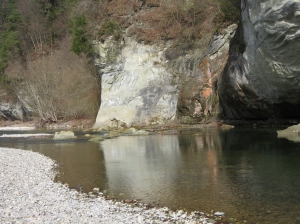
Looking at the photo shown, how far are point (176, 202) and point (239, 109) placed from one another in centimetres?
1907

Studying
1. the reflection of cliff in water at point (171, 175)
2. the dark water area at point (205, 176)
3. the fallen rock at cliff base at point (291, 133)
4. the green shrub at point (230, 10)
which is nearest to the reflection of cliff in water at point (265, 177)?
the dark water area at point (205, 176)

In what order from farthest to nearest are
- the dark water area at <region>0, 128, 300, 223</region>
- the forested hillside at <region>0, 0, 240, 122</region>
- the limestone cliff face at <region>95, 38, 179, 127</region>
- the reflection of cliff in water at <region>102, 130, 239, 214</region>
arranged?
the forested hillside at <region>0, 0, 240, 122</region> → the limestone cliff face at <region>95, 38, 179, 127</region> → the reflection of cliff in water at <region>102, 130, 239, 214</region> → the dark water area at <region>0, 128, 300, 223</region>

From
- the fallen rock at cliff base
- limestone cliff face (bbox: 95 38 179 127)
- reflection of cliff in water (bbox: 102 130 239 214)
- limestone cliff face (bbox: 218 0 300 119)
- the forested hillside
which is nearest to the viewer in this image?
reflection of cliff in water (bbox: 102 130 239 214)

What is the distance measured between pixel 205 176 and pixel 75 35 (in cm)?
3024

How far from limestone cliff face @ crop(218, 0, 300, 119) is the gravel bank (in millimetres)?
11507

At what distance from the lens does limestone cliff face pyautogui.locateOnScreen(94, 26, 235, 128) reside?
2989 cm

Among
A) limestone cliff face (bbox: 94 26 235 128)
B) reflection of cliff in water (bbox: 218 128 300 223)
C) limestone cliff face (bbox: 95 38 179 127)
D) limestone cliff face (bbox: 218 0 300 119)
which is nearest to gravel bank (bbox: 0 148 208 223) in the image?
reflection of cliff in water (bbox: 218 128 300 223)

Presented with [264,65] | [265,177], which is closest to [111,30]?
[264,65]

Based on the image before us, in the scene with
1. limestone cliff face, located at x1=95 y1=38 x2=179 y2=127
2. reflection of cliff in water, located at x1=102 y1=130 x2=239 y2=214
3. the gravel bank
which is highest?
limestone cliff face, located at x1=95 y1=38 x2=179 y2=127

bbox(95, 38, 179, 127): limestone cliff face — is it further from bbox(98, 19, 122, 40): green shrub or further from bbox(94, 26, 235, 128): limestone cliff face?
bbox(98, 19, 122, 40): green shrub

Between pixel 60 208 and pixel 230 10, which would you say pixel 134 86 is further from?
pixel 60 208

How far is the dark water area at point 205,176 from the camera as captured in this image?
7.44 metres

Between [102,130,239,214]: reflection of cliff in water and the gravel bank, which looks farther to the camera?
[102,130,239,214]: reflection of cliff in water

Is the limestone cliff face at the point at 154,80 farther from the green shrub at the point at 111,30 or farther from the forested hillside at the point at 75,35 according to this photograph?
the forested hillside at the point at 75,35
